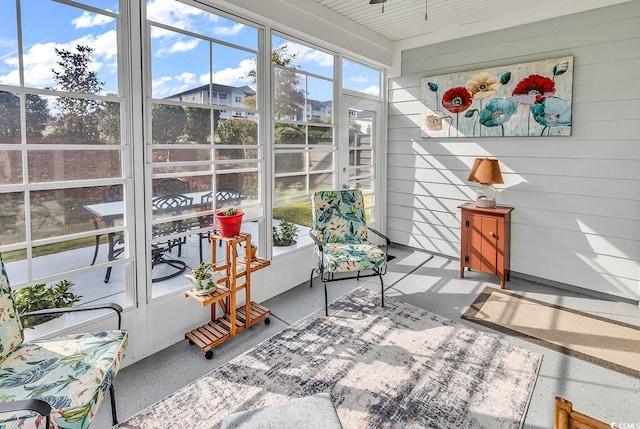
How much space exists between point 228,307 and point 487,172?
9.48 feet

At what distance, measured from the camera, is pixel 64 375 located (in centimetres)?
157

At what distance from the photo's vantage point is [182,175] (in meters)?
2.71

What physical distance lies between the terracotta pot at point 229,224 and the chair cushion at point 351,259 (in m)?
0.89

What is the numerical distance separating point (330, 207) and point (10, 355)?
2.65 metres

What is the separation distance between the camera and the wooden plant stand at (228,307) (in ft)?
8.48

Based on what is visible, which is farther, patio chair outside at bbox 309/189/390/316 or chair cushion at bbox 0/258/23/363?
patio chair outside at bbox 309/189/390/316

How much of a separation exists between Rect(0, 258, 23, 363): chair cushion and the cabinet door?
12.5 feet

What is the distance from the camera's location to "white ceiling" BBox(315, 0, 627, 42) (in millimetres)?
3523

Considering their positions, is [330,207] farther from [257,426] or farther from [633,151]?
[633,151]

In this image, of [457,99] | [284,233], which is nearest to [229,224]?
[284,233]

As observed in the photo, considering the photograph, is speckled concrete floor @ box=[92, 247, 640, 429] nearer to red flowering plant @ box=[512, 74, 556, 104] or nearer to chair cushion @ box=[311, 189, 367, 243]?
chair cushion @ box=[311, 189, 367, 243]

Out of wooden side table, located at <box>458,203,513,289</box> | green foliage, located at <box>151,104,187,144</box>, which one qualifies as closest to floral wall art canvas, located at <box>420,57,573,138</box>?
wooden side table, located at <box>458,203,513,289</box>

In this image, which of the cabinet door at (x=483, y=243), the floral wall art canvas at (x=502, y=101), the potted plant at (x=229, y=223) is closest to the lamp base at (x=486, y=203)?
the cabinet door at (x=483, y=243)

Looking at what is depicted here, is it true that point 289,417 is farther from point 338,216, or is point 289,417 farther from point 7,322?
point 338,216
